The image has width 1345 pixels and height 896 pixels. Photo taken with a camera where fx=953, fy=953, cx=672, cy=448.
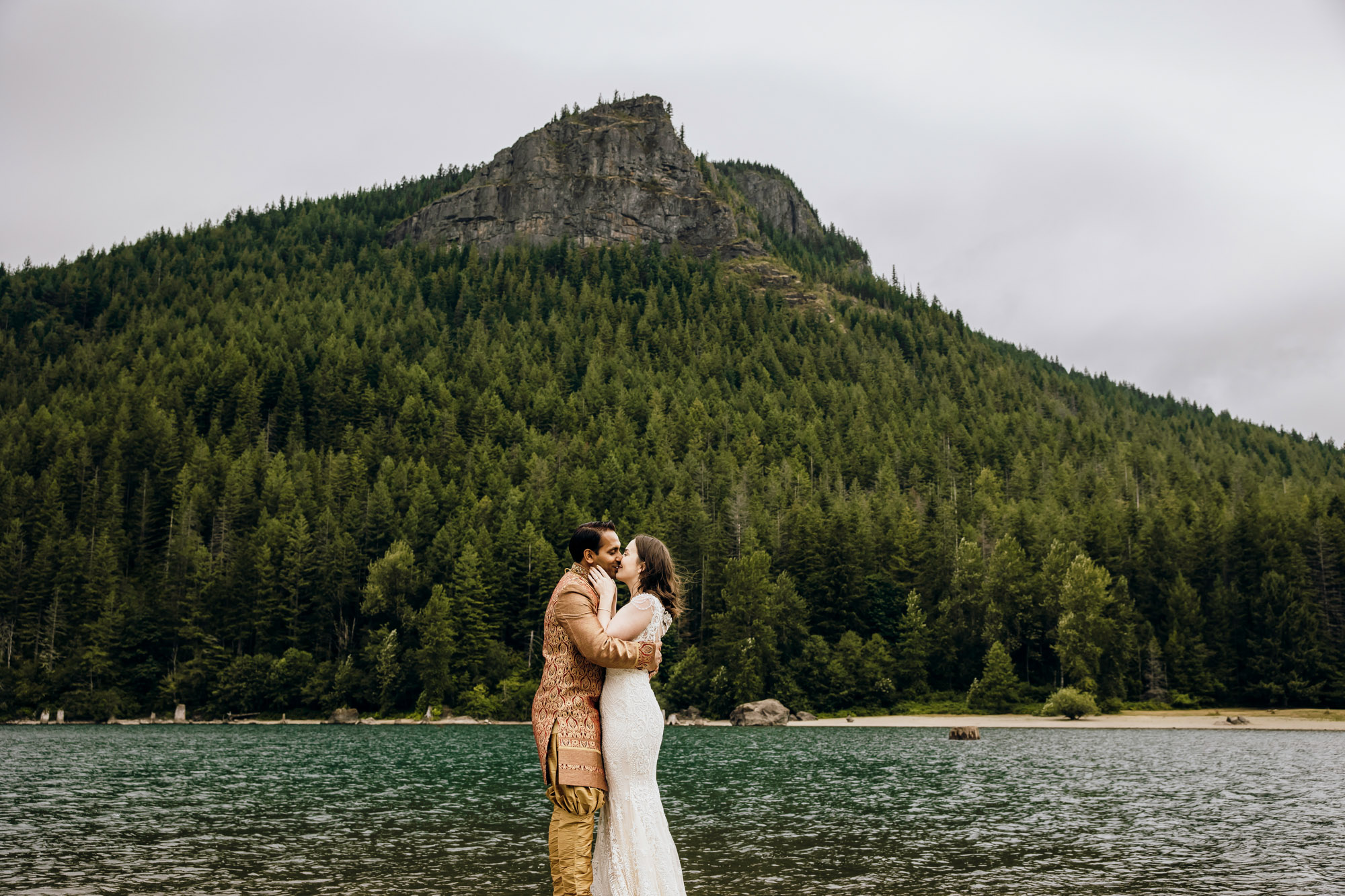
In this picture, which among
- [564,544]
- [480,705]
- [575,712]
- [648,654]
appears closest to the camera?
[648,654]

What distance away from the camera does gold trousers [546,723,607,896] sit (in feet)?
27.7

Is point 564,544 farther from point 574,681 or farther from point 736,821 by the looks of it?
point 574,681

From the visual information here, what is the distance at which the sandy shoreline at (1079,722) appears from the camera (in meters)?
84.8

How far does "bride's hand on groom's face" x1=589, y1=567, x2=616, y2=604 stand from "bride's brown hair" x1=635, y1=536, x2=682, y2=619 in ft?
1.15

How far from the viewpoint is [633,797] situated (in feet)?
28.8

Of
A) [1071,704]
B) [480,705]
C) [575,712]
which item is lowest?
[1071,704]

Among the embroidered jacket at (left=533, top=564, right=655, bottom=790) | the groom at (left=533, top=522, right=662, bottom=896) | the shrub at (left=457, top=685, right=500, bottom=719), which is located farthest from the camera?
the shrub at (left=457, top=685, right=500, bottom=719)

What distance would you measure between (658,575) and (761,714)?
288 feet

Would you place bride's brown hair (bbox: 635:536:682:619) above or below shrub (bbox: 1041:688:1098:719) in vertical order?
above

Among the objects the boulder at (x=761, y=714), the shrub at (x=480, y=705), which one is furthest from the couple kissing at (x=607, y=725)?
the shrub at (x=480, y=705)

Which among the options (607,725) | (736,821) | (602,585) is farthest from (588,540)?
(736,821)

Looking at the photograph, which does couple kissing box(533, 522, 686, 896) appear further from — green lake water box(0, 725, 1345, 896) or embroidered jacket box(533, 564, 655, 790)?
green lake water box(0, 725, 1345, 896)

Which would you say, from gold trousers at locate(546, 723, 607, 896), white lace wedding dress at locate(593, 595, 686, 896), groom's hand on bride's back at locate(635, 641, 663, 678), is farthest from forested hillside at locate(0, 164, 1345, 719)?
groom's hand on bride's back at locate(635, 641, 663, 678)

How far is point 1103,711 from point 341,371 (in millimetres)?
120506
